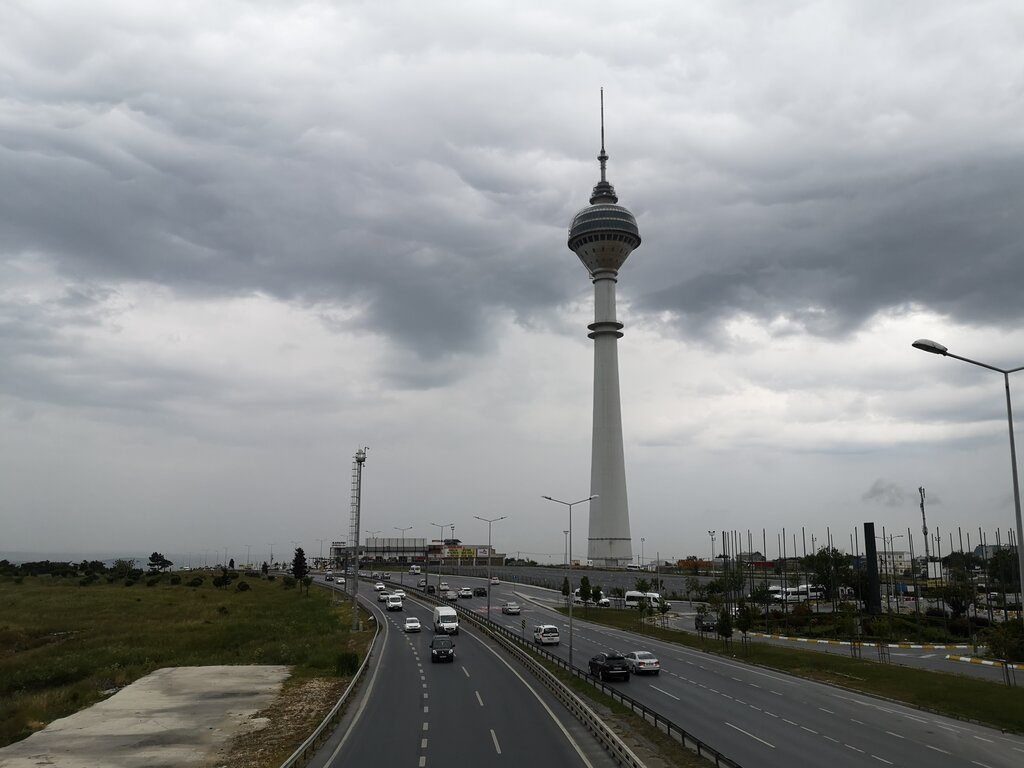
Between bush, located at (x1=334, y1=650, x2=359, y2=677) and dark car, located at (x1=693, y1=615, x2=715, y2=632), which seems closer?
bush, located at (x1=334, y1=650, x2=359, y2=677)

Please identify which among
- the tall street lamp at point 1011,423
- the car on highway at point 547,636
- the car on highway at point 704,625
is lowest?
the car on highway at point 704,625

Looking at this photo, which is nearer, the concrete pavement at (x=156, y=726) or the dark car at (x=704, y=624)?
the concrete pavement at (x=156, y=726)

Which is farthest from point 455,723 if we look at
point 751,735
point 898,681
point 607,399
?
point 607,399

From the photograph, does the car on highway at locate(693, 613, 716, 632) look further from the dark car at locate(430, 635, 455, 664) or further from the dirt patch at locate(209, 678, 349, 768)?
the dirt patch at locate(209, 678, 349, 768)

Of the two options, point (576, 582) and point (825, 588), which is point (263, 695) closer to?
point (825, 588)

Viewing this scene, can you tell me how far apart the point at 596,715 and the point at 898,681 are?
23.8m

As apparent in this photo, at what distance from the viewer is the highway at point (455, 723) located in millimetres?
26156

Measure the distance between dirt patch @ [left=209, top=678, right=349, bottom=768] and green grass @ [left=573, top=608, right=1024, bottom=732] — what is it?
2948cm

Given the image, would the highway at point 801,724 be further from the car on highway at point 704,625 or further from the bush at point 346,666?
the car on highway at point 704,625

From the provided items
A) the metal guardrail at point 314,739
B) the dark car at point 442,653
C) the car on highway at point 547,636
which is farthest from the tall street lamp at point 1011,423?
the car on highway at point 547,636

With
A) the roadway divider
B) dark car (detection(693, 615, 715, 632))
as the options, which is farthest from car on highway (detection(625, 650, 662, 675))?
dark car (detection(693, 615, 715, 632))

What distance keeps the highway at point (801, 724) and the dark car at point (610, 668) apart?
776 millimetres

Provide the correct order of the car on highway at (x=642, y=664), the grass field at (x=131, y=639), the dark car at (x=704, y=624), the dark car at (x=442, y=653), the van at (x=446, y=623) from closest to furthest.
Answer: the car on highway at (x=642, y=664) < the grass field at (x=131, y=639) < the dark car at (x=442, y=653) < the van at (x=446, y=623) < the dark car at (x=704, y=624)

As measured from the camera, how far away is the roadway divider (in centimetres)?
2453
